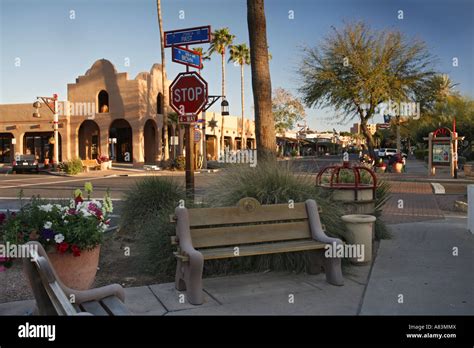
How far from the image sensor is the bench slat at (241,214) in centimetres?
496

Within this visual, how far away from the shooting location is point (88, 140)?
138 feet

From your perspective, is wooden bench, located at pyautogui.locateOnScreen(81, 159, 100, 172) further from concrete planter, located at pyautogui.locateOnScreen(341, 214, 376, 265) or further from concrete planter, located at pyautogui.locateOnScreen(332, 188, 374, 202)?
concrete planter, located at pyautogui.locateOnScreen(341, 214, 376, 265)

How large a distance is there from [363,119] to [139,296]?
2498 centimetres

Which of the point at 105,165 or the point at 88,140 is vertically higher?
the point at 88,140

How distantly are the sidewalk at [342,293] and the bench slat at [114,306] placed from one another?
0.91m

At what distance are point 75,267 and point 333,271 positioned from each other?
108 inches

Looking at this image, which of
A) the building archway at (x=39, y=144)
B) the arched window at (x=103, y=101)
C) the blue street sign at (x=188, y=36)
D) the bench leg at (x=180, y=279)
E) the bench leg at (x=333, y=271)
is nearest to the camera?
the bench leg at (x=180, y=279)

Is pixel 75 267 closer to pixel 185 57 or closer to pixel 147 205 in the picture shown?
pixel 147 205

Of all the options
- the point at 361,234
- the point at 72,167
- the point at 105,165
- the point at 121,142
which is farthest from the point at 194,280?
the point at 121,142

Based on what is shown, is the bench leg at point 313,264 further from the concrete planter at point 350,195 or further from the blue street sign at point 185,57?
the blue street sign at point 185,57

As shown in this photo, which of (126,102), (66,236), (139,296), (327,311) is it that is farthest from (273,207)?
(126,102)

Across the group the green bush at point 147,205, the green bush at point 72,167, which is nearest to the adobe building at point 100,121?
the green bush at point 72,167
